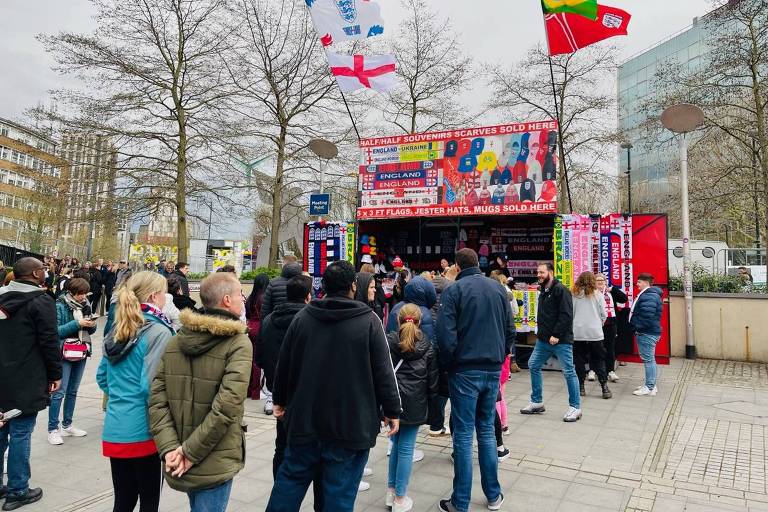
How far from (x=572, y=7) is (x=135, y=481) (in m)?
10.5

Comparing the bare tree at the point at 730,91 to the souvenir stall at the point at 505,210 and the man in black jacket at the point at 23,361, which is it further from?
the man in black jacket at the point at 23,361

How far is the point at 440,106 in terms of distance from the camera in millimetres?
19312

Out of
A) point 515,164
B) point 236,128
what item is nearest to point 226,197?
point 236,128

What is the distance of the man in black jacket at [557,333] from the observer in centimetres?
609

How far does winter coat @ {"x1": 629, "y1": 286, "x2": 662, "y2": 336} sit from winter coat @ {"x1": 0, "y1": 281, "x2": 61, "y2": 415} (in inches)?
284

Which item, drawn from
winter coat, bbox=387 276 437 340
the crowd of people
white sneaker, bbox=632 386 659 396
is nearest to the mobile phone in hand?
the crowd of people

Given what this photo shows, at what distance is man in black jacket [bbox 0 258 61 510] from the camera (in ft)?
12.2

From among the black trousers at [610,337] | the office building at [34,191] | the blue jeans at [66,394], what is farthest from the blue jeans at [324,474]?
the office building at [34,191]

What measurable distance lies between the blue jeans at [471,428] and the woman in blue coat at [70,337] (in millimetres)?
3699

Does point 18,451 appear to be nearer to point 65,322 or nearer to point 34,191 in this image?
point 65,322

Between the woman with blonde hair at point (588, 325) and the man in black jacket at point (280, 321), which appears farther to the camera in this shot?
the woman with blonde hair at point (588, 325)

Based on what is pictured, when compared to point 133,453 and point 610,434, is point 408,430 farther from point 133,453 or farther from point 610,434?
point 610,434

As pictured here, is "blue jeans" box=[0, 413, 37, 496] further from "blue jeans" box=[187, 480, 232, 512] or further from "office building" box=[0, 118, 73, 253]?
"office building" box=[0, 118, 73, 253]

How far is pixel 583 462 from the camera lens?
4.86m
